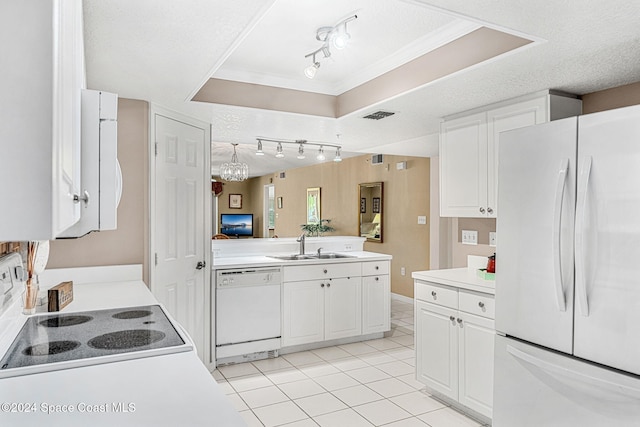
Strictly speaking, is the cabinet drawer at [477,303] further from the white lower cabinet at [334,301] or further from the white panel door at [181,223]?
the white panel door at [181,223]

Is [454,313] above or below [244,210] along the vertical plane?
below

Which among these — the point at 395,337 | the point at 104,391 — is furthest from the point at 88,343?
the point at 395,337

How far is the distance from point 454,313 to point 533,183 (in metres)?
1.12

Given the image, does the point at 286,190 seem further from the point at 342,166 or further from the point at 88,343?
the point at 88,343

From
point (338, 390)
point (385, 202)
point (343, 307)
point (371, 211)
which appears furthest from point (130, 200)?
point (371, 211)

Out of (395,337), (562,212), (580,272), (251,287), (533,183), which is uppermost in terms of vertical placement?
(533,183)

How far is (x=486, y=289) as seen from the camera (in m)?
2.58

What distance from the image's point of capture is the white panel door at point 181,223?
304cm

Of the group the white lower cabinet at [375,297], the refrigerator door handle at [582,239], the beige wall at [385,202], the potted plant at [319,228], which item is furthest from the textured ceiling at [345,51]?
the potted plant at [319,228]

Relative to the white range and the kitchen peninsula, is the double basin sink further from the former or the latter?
the white range

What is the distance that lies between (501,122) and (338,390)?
2325mm

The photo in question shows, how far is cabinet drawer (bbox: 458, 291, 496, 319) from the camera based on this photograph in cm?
255

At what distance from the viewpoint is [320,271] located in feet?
13.8

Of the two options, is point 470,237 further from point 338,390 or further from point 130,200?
point 130,200
